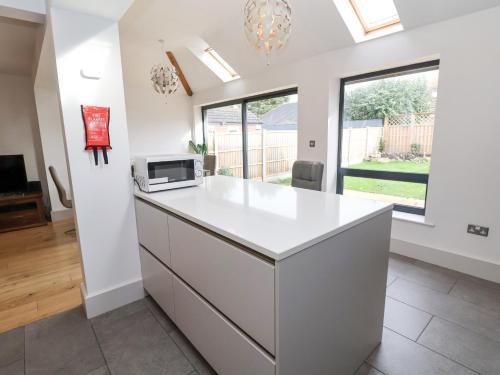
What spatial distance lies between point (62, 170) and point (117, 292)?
3.42 meters

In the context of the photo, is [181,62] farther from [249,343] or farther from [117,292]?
[249,343]

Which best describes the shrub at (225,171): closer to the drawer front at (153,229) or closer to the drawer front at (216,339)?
the drawer front at (153,229)

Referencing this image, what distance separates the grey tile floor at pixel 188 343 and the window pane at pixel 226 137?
12.3 ft

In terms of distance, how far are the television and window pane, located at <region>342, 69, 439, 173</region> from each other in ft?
16.4

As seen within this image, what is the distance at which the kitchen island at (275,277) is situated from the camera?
3.33 ft

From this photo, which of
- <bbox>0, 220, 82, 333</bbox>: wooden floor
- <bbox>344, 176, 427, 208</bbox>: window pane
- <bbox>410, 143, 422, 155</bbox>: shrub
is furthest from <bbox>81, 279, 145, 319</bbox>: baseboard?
<bbox>410, 143, 422, 155</bbox>: shrub

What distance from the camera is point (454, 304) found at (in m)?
2.02

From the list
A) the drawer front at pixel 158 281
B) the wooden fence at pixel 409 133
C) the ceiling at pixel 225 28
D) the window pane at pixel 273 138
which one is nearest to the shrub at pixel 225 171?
the window pane at pixel 273 138

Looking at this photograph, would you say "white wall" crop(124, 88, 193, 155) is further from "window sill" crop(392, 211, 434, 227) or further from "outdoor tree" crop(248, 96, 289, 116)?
"window sill" crop(392, 211, 434, 227)

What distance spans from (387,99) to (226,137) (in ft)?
11.2

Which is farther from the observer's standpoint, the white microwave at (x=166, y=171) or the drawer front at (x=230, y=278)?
the white microwave at (x=166, y=171)

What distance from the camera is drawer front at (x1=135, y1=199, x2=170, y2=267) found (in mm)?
1748

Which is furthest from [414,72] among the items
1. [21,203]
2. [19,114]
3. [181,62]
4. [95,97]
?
[19,114]

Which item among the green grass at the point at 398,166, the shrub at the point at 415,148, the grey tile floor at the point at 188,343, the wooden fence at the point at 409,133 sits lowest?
the grey tile floor at the point at 188,343
